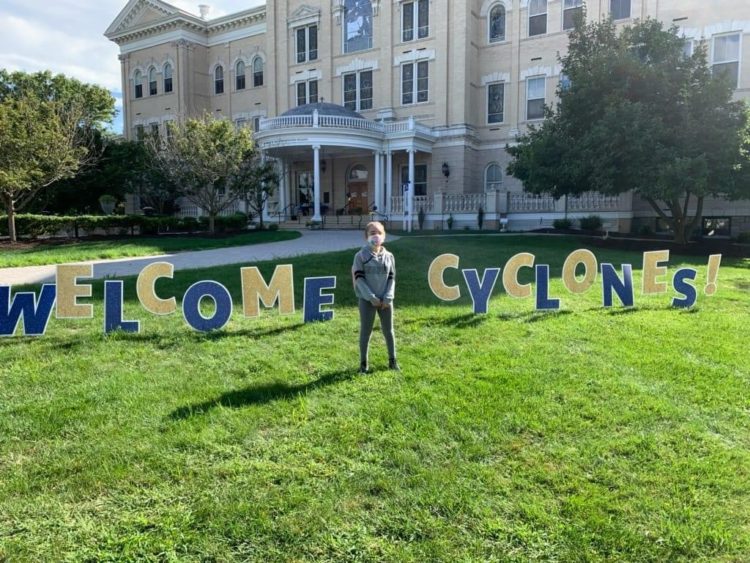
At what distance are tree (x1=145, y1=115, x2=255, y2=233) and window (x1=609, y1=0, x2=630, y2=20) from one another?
1954 cm

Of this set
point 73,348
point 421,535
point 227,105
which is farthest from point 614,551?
point 227,105

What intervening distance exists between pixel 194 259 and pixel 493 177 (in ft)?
69.4

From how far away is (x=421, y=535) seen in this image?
2.92 m

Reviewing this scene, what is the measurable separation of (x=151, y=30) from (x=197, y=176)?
25.7m

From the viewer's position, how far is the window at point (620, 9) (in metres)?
27.5

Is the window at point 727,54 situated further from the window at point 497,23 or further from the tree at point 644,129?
the window at point 497,23

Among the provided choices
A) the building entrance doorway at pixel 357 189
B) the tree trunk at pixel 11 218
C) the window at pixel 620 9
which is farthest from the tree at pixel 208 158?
the window at pixel 620 9

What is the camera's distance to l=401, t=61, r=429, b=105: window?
102 feet

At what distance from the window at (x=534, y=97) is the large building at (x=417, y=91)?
7cm

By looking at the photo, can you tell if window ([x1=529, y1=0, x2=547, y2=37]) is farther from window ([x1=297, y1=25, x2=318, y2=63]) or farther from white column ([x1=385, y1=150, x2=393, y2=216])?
window ([x1=297, y1=25, x2=318, y2=63])

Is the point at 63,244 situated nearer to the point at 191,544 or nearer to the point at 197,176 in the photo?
the point at 197,176

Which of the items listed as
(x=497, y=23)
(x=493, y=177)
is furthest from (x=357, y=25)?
(x=493, y=177)

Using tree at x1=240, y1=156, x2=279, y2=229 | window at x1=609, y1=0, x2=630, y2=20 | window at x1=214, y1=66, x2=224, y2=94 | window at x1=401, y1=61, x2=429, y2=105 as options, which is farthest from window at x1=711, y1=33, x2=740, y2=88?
window at x1=214, y1=66, x2=224, y2=94

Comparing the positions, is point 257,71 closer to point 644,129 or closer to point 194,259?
point 194,259
